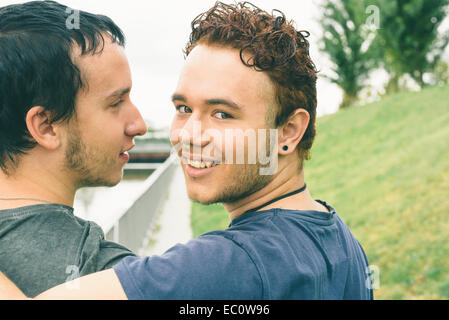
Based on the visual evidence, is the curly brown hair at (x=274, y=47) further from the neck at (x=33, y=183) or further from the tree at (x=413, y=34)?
the tree at (x=413, y=34)

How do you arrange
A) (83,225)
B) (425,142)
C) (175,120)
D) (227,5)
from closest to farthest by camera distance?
(83,225) < (175,120) < (227,5) < (425,142)

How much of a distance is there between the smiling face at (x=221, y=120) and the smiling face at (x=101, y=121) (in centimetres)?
26

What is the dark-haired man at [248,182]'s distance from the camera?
1516 millimetres

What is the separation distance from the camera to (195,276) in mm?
1500

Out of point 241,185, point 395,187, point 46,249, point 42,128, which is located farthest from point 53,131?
point 395,187

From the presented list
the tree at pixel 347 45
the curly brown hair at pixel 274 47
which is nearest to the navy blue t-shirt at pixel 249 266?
the curly brown hair at pixel 274 47

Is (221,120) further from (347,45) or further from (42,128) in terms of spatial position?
(347,45)

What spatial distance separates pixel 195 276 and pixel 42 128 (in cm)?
93

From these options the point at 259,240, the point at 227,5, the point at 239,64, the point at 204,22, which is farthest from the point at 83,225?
the point at 227,5

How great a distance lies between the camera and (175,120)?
211cm

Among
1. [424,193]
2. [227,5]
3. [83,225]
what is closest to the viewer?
[83,225]

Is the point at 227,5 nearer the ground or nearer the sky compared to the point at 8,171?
nearer the sky

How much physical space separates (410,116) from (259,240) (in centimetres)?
1754
